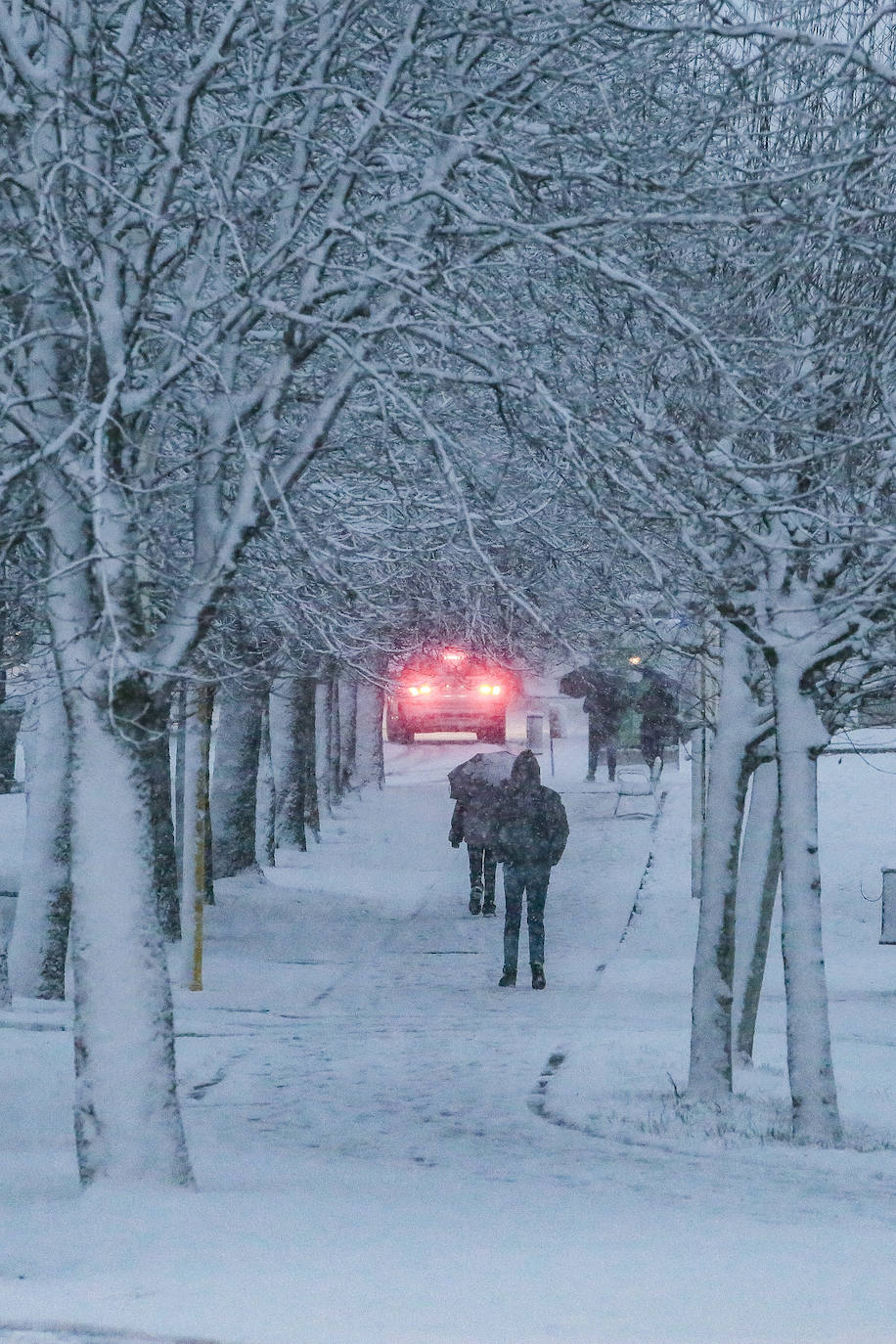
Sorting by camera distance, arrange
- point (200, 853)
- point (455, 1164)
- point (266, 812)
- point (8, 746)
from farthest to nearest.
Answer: point (8, 746) → point (266, 812) → point (200, 853) → point (455, 1164)

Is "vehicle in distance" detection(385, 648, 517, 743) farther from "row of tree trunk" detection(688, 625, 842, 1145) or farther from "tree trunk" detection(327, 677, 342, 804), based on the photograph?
"row of tree trunk" detection(688, 625, 842, 1145)

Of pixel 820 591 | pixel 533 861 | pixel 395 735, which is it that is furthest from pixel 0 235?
pixel 395 735

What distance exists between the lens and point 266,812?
2544 cm

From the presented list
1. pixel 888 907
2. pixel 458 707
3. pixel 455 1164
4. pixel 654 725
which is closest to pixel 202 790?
pixel 455 1164

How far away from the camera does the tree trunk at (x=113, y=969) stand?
7336mm

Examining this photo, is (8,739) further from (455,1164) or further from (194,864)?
(455,1164)

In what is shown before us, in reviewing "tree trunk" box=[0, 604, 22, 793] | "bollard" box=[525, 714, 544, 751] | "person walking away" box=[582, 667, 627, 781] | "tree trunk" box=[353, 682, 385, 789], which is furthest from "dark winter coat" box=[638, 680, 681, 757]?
"bollard" box=[525, 714, 544, 751]

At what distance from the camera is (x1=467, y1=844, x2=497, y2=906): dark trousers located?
20688 millimetres

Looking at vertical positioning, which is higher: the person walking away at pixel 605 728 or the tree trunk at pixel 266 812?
the person walking away at pixel 605 728

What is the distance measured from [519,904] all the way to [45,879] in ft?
13.1

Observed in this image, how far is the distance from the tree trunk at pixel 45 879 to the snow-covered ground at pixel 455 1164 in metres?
0.92

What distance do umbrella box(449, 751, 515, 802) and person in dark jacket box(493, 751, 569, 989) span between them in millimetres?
3014

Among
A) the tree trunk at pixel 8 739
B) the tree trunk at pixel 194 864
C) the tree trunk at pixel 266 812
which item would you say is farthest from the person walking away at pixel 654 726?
the tree trunk at pixel 8 739

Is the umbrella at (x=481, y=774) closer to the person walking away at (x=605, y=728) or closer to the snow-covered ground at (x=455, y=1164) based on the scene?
the snow-covered ground at (x=455, y=1164)
